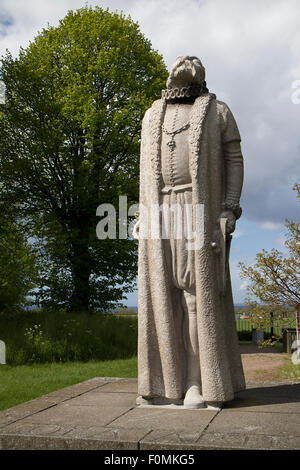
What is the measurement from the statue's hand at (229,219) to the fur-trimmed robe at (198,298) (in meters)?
0.08

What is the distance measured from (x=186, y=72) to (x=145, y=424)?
346cm

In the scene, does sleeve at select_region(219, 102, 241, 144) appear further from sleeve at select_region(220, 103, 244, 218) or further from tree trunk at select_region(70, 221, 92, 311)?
tree trunk at select_region(70, 221, 92, 311)

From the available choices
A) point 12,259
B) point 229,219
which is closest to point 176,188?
point 229,219

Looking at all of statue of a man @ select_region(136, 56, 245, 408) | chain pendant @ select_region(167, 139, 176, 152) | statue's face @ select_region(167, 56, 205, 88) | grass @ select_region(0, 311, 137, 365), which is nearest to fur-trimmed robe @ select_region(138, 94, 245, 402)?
statue of a man @ select_region(136, 56, 245, 408)

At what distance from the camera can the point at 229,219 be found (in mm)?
5129

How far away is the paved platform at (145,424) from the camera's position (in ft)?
12.4

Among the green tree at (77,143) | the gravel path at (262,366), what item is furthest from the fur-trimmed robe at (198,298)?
the green tree at (77,143)

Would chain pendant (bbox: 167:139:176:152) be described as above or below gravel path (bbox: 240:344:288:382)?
above

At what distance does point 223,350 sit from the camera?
16.4 feet

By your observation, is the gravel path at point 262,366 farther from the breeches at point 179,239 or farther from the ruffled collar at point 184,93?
the ruffled collar at point 184,93

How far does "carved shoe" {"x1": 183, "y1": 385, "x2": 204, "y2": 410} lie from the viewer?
16.0 ft

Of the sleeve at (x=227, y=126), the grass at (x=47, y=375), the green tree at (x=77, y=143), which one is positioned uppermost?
the green tree at (x=77, y=143)

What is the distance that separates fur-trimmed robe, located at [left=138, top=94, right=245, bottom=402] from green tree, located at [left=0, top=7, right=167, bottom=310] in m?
13.7
